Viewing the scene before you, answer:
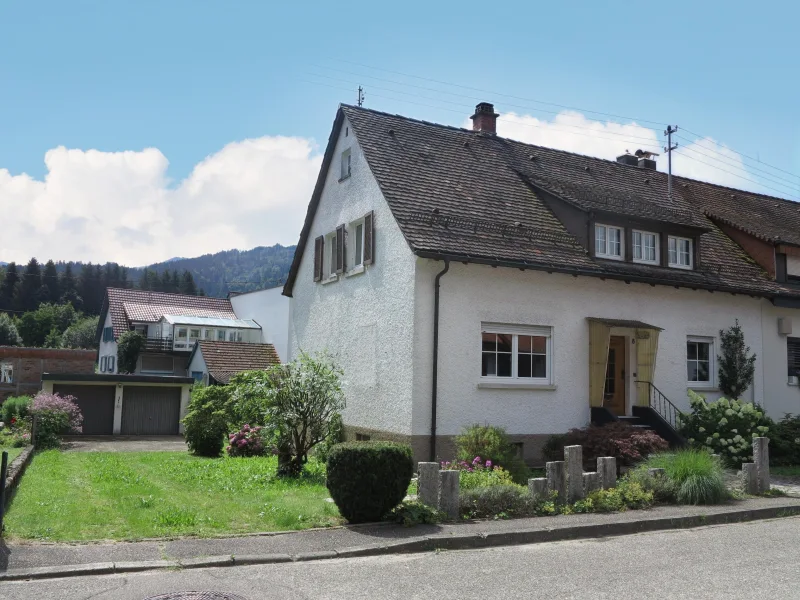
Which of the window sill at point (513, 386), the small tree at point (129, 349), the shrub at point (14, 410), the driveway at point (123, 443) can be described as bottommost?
the driveway at point (123, 443)

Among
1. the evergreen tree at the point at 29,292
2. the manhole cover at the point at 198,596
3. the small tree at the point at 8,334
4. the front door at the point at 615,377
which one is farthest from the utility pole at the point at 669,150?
the evergreen tree at the point at 29,292

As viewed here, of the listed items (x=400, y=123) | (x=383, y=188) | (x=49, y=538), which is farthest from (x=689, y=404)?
(x=49, y=538)

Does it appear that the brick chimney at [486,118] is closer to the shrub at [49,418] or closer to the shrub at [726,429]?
the shrub at [726,429]

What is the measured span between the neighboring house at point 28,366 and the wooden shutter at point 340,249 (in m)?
19.9

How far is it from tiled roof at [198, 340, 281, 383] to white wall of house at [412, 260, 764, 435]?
17.9 meters

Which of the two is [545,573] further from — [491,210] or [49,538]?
[491,210]

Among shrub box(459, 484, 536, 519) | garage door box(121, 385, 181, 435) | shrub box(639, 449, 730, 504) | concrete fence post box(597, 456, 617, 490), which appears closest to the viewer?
shrub box(459, 484, 536, 519)

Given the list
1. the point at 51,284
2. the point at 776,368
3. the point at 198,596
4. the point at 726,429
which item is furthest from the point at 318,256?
the point at 51,284

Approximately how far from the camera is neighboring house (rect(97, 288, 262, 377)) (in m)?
51.7

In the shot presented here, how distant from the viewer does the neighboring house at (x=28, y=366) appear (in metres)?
32.6

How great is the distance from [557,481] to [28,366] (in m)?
29.2

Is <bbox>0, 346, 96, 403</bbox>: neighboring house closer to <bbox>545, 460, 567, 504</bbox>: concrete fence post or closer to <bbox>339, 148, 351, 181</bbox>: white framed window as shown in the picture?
<bbox>339, 148, 351, 181</bbox>: white framed window

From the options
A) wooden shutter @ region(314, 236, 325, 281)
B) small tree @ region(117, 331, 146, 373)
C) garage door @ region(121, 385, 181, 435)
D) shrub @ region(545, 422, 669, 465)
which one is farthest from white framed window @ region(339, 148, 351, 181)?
small tree @ region(117, 331, 146, 373)

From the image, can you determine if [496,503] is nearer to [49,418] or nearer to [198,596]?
[198,596]
